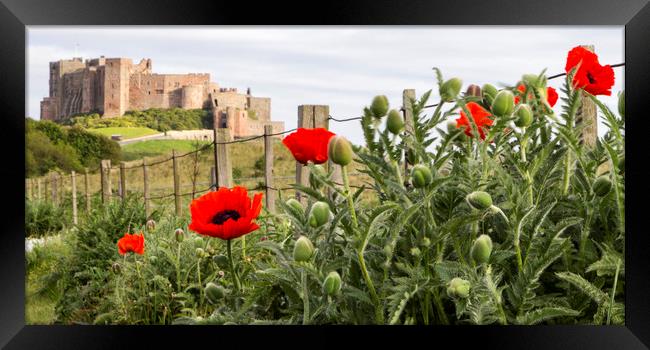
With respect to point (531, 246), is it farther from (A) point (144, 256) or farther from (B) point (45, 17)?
(A) point (144, 256)

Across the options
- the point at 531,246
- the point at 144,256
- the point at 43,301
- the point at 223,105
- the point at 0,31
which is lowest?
the point at 43,301

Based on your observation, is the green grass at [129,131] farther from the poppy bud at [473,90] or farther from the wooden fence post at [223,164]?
the poppy bud at [473,90]

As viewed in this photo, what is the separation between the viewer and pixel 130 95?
62.0 feet

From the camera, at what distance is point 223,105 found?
18.5 metres

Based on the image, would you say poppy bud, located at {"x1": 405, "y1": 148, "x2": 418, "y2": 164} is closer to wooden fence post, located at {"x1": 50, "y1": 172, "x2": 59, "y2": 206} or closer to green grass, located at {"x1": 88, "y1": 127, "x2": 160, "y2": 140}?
wooden fence post, located at {"x1": 50, "y1": 172, "x2": 59, "y2": 206}

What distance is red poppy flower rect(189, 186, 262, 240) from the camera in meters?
0.87

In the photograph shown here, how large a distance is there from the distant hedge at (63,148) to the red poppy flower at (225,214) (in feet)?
22.8

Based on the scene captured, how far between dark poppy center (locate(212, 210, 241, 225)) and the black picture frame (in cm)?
16

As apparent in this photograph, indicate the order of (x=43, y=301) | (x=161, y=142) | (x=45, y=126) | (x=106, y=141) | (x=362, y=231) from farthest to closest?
(x=161, y=142) < (x=106, y=141) < (x=45, y=126) < (x=43, y=301) < (x=362, y=231)

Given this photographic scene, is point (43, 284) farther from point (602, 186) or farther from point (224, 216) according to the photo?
point (602, 186)

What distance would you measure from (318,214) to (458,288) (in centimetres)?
18

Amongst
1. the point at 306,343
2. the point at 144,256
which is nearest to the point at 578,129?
the point at 306,343

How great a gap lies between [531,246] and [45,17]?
0.68 meters

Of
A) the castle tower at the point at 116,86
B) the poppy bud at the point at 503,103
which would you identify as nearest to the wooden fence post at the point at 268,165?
the poppy bud at the point at 503,103
